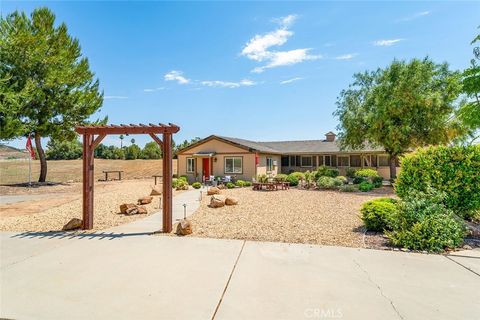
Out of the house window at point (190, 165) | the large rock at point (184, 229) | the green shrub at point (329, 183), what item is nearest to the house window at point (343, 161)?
the green shrub at point (329, 183)

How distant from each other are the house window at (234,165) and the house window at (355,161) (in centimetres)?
1209

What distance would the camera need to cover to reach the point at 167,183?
304 inches

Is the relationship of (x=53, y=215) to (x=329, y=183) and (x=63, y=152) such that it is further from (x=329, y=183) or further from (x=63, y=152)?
(x=63, y=152)

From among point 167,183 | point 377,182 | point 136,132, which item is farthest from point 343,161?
point 136,132

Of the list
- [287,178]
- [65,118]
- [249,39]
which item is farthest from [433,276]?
[65,118]

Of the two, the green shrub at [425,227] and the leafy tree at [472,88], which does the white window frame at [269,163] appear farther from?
the green shrub at [425,227]

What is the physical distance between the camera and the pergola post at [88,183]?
790 cm

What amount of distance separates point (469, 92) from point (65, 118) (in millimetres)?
27990

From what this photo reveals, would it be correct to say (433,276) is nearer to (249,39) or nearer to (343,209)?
(343,209)

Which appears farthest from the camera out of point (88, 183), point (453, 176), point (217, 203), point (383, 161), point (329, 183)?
point (383, 161)

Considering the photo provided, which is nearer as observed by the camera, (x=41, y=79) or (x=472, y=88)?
(x=472, y=88)

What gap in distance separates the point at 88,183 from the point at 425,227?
8951 mm

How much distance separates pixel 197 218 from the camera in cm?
928

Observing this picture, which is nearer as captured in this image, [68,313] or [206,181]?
[68,313]
